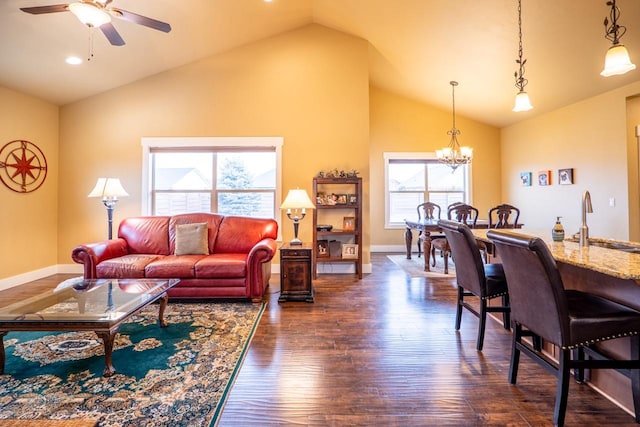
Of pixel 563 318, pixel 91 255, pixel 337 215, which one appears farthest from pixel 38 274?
pixel 563 318

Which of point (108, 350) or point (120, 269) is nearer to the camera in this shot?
point (108, 350)

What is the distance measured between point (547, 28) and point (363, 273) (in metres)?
4.01

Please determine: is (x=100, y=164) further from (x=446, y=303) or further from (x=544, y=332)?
(x=544, y=332)

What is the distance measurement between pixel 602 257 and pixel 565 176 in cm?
437

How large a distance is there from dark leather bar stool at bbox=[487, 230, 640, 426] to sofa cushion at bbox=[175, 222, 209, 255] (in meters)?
3.59

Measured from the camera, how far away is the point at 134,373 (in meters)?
2.19

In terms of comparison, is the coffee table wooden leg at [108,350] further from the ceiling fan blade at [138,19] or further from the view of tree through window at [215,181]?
the view of tree through window at [215,181]

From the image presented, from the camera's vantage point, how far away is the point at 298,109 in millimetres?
5254

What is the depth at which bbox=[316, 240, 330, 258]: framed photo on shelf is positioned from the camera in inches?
200

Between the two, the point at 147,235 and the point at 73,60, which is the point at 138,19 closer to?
the point at 73,60

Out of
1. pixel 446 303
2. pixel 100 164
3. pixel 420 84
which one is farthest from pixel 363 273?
pixel 100 164

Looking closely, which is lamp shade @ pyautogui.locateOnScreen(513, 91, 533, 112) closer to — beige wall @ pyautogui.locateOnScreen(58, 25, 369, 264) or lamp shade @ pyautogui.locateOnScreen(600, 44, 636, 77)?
lamp shade @ pyautogui.locateOnScreen(600, 44, 636, 77)

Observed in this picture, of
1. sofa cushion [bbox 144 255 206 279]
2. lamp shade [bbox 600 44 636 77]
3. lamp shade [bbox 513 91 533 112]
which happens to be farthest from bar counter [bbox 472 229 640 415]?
sofa cushion [bbox 144 255 206 279]

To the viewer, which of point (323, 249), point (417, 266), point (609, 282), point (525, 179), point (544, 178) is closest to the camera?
point (609, 282)
